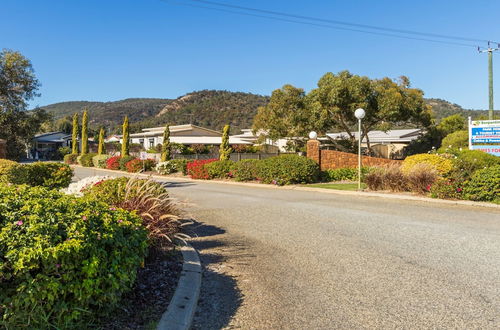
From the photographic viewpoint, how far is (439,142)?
3092 centimetres

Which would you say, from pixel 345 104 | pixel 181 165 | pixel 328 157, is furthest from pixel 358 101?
pixel 181 165

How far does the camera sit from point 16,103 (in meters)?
22.6

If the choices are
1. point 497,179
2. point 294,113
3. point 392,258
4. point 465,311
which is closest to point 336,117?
point 294,113

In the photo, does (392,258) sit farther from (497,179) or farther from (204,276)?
(497,179)

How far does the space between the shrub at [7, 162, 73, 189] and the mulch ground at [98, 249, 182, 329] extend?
22.4 feet

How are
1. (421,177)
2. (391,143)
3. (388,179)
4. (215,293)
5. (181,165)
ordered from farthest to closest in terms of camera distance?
(391,143)
(181,165)
(388,179)
(421,177)
(215,293)

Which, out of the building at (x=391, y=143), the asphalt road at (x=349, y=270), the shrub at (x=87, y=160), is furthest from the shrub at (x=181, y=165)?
the asphalt road at (x=349, y=270)

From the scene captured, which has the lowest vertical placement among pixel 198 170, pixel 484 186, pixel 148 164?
pixel 484 186

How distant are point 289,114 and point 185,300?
24.0 metres

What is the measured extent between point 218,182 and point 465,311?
1683cm

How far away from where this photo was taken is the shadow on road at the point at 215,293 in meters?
3.63

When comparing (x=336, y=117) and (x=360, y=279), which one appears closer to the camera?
(x=360, y=279)

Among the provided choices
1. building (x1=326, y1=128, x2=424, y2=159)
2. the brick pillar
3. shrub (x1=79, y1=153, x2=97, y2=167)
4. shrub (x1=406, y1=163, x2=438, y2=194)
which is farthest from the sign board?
shrub (x1=79, y1=153, x2=97, y2=167)

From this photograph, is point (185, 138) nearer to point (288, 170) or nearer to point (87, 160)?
point (87, 160)
